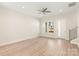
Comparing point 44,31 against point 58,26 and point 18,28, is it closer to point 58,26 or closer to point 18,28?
point 58,26

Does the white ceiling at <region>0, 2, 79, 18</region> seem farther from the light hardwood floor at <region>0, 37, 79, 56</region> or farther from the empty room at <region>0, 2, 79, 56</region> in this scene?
the light hardwood floor at <region>0, 37, 79, 56</region>

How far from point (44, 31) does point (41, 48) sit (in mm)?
445

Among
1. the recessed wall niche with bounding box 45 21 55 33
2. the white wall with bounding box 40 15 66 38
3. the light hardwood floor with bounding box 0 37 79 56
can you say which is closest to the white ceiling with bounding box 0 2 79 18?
the white wall with bounding box 40 15 66 38

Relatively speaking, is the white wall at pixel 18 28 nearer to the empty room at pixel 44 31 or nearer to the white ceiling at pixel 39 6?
the empty room at pixel 44 31

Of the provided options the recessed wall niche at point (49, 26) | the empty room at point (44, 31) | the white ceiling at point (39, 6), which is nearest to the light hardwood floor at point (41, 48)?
the empty room at point (44, 31)

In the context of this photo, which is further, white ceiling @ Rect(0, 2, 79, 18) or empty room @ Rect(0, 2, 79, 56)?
empty room @ Rect(0, 2, 79, 56)

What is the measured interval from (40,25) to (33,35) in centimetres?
35

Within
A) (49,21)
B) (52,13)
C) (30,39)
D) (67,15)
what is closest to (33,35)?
(30,39)

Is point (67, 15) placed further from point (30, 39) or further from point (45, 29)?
point (30, 39)

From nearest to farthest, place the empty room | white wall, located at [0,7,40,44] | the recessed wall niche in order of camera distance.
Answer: the empty room, the recessed wall niche, white wall, located at [0,7,40,44]

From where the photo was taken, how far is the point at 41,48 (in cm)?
216

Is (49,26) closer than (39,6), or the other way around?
(39,6)

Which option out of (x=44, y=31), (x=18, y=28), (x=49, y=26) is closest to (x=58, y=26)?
(x=49, y=26)

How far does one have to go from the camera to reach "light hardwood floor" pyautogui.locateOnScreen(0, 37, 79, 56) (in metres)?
1.87
